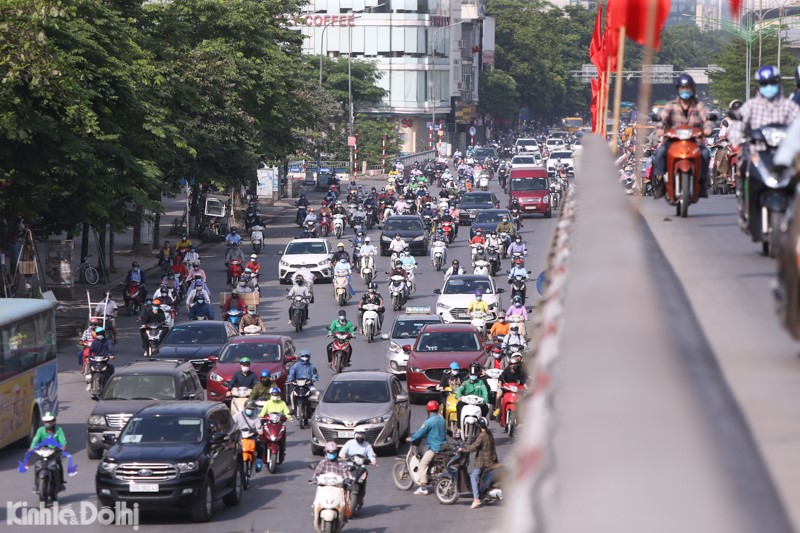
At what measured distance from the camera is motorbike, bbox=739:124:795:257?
9.04m

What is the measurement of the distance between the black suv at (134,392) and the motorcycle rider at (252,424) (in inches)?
73.4

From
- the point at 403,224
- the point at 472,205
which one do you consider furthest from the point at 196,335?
the point at 472,205

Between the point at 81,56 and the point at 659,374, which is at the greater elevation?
A: the point at 81,56

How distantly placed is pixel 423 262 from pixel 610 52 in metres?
32.0

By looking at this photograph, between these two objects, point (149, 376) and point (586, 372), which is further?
point (149, 376)

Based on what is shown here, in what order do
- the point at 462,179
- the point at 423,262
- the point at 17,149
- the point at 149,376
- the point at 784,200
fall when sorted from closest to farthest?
the point at 784,200, the point at 149,376, the point at 17,149, the point at 423,262, the point at 462,179

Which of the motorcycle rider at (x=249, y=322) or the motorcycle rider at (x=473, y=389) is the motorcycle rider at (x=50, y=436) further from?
the motorcycle rider at (x=249, y=322)

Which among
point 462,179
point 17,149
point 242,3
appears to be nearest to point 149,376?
point 17,149

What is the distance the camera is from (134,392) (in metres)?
24.1

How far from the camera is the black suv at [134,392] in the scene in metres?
22.8

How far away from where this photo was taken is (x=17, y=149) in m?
34.3

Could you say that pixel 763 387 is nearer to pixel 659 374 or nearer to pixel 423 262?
pixel 659 374

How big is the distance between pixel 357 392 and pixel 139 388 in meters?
3.72

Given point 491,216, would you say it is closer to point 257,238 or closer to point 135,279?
point 257,238
